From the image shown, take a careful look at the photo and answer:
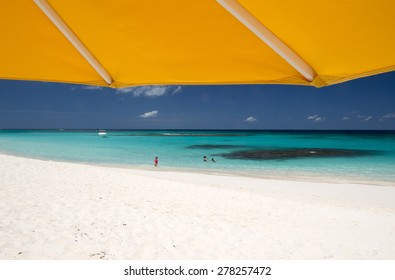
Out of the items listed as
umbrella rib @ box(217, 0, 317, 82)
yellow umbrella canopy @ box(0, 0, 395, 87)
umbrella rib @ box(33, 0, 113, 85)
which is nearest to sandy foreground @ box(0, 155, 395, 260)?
umbrella rib @ box(33, 0, 113, 85)

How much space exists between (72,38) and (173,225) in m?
4.91

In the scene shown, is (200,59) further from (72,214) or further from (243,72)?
(72,214)

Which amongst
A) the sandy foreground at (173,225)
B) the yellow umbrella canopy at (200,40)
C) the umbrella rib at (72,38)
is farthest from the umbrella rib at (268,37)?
the sandy foreground at (173,225)

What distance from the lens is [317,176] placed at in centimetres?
1778

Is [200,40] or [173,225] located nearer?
[200,40]

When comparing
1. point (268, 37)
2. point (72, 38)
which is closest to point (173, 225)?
point (72, 38)

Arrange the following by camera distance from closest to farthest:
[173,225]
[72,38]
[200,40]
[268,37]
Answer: [268,37], [200,40], [72,38], [173,225]

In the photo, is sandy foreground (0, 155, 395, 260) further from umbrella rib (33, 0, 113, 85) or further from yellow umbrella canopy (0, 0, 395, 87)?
yellow umbrella canopy (0, 0, 395, 87)

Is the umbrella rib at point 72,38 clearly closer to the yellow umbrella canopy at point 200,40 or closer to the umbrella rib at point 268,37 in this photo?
the yellow umbrella canopy at point 200,40

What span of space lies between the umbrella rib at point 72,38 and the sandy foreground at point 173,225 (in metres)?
3.43

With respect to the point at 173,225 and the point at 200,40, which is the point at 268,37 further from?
the point at 173,225

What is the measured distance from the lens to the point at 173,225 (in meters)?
5.81

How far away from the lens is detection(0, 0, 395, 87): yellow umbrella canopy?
107 cm

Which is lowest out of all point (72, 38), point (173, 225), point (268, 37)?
point (173, 225)
